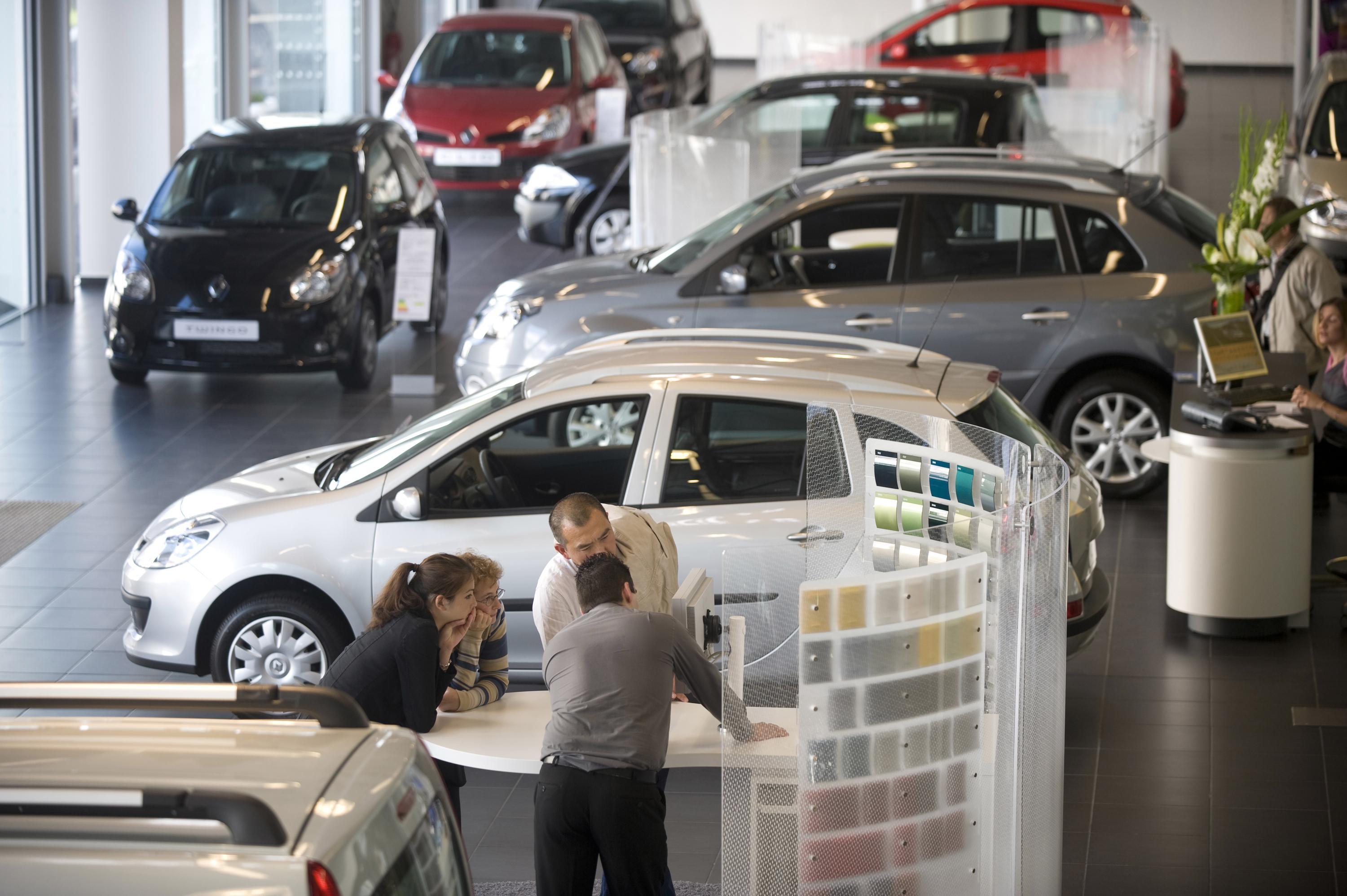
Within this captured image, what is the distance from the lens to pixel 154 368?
38.9 feet

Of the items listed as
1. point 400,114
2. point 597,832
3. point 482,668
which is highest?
point 400,114

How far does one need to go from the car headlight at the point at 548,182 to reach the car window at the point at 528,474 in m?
7.93

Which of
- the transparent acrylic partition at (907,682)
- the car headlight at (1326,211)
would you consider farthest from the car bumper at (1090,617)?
the car headlight at (1326,211)

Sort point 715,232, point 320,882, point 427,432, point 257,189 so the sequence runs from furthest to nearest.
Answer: point 257,189 < point 715,232 < point 427,432 < point 320,882

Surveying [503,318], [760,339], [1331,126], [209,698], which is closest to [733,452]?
[760,339]

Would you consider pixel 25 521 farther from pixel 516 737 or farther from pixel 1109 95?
pixel 1109 95

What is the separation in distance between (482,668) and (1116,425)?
5502 mm

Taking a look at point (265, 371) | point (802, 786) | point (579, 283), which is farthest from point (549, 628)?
point (265, 371)

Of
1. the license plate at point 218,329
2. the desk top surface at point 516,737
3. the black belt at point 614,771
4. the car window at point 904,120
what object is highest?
the car window at point 904,120

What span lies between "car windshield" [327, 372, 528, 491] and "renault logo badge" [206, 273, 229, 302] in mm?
4947

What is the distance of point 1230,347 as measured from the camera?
8.16 m

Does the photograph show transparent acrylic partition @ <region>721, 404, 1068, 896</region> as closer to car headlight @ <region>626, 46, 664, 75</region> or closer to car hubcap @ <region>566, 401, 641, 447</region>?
car hubcap @ <region>566, 401, 641, 447</region>

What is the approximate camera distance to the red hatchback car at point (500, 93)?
696 inches

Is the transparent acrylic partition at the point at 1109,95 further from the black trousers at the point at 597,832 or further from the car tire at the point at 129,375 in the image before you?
the black trousers at the point at 597,832
